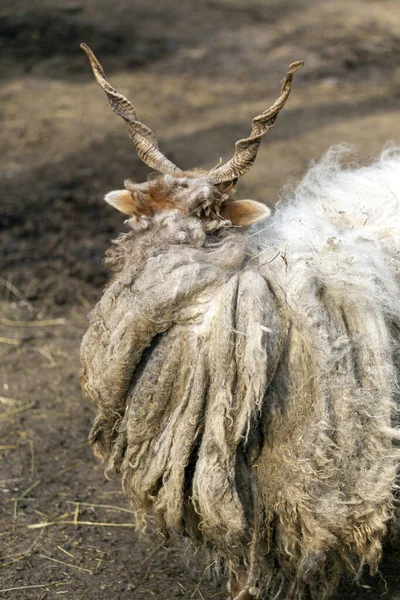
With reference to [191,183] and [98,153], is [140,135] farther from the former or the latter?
[98,153]

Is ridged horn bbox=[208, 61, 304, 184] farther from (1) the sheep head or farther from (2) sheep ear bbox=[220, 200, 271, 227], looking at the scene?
(2) sheep ear bbox=[220, 200, 271, 227]

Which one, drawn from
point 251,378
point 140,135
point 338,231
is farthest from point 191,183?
point 251,378

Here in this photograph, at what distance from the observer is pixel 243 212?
3.62 m

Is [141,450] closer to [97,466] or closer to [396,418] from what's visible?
[396,418]

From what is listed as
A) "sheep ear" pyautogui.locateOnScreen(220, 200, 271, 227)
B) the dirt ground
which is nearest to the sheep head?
"sheep ear" pyautogui.locateOnScreen(220, 200, 271, 227)

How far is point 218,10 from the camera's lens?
577 inches

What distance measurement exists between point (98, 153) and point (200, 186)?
6.30 metres

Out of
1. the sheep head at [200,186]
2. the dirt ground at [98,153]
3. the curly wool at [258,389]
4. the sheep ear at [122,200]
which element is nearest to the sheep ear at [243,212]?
the sheep head at [200,186]

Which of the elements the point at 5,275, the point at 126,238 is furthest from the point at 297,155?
the point at 126,238

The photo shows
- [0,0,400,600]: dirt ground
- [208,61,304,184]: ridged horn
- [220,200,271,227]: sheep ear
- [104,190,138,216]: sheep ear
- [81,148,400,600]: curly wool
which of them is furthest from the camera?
[0,0,400,600]: dirt ground

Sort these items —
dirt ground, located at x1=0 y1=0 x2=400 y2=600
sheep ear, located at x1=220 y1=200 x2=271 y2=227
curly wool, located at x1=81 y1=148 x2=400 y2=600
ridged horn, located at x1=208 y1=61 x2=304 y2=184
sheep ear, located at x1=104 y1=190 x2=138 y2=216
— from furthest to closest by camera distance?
1. dirt ground, located at x1=0 y1=0 x2=400 y2=600
2. sheep ear, located at x1=104 y1=190 x2=138 y2=216
3. sheep ear, located at x1=220 y1=200 x2=271 y2=227
4. ridged horn, located at x1=208 y1=61 x2=304 y2=184
5. curly wool, located at x1=81 y1=148 x2=400 y2=600

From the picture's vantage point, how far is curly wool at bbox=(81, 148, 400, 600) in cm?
331

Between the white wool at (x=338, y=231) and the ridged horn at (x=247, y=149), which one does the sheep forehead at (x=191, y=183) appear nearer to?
the ridged horn at (x=247, y=149)

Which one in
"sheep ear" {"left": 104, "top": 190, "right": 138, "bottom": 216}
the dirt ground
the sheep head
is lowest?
the dirt ground
